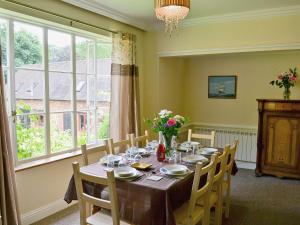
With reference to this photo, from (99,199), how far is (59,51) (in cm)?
209

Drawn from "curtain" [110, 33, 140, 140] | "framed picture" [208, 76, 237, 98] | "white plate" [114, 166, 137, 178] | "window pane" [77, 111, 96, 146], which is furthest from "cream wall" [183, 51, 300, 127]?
"white plate" [114, 166, 137, 178]

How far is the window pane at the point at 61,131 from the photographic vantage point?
3.26 metres

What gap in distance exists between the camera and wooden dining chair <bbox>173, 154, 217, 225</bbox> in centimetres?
200

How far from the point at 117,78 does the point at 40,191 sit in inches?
71.4

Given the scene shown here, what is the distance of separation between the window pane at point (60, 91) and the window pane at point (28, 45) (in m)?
0.24

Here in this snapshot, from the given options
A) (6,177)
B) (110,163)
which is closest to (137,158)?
(110,163)

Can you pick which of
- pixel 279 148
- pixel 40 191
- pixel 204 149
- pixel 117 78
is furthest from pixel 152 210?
pixel 279 148

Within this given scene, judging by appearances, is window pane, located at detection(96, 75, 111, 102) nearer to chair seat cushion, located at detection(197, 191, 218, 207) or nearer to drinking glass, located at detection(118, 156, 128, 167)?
drinking glass, located at detection(118, 156, 128, 167)

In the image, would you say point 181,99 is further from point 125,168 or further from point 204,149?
point 125,168

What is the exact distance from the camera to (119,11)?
3664 mm

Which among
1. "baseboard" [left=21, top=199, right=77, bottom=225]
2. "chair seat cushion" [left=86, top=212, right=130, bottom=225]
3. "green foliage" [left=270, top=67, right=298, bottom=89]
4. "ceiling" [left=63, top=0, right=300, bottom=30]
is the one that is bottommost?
"baseboard" [left=21, top=199, right=77, bottom=225]

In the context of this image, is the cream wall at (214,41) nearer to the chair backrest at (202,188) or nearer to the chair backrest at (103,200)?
the chair backrest at (202,188)

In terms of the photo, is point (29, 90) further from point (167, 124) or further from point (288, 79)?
point (288, 79)

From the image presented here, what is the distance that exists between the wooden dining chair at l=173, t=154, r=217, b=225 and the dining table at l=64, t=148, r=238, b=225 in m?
0.10
